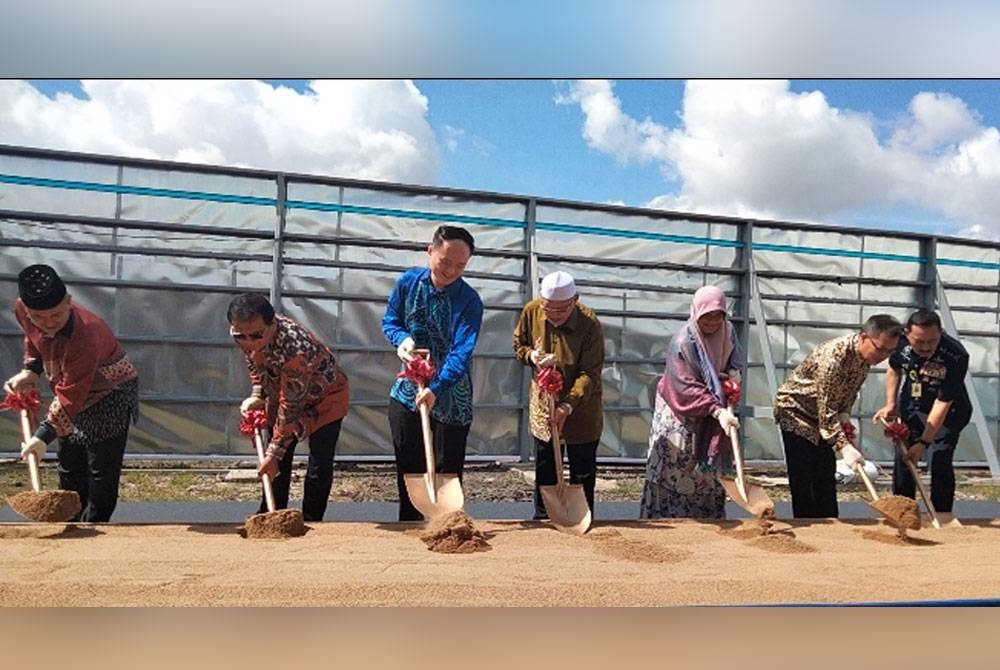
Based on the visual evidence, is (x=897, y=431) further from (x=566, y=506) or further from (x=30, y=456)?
(x=30, y=456)

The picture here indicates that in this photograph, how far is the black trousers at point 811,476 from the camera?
12.0 ft

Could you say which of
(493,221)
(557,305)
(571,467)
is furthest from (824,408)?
(493,221)

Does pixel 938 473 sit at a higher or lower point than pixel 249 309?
lower

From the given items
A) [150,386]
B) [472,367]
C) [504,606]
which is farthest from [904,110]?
[150,386]

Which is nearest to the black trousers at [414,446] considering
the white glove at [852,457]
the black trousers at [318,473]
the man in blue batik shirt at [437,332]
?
the man in blue batik shirt at [437,332]

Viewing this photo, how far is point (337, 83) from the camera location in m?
3.18

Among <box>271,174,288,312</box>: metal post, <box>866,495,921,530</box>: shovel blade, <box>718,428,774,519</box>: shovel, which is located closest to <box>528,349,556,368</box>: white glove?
<box>718,428,774,519</box>: shovel

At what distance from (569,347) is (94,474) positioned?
1.69m

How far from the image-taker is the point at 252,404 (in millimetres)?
3195

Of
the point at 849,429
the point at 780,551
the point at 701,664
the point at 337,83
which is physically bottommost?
the point at 701,664

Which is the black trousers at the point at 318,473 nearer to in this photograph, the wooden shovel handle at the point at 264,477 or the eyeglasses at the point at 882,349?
the wooden shovel handle at the point at 264,477

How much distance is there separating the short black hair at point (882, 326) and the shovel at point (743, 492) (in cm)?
64

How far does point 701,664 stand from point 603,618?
1.18 feet

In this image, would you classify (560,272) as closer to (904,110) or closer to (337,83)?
(337,83)
